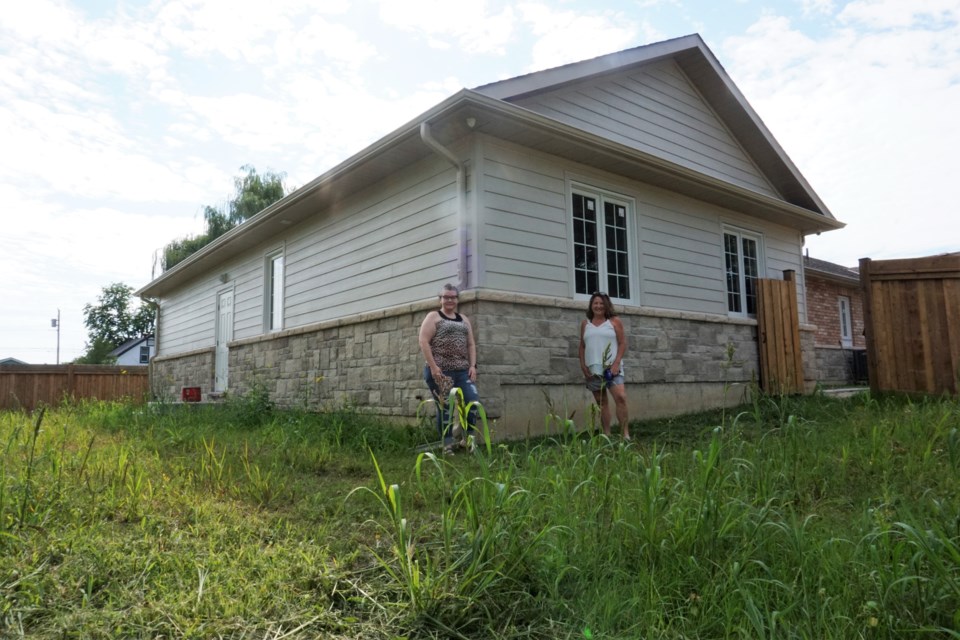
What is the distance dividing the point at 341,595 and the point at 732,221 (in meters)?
9.27

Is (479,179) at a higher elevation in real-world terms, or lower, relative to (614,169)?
lower

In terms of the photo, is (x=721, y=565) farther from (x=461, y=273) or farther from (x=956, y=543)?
(x=461, y=273)

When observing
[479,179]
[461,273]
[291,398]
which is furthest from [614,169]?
[291,398]

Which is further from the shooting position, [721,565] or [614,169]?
[614,169]

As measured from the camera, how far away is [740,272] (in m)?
10.0

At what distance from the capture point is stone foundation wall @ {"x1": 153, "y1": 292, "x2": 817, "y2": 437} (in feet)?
21.5

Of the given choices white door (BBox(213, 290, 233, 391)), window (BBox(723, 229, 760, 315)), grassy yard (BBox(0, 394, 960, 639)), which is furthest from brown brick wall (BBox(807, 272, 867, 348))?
white door (BBox(213, 290, 233, 391))

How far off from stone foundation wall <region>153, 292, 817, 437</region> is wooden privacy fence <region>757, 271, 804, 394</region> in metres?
0.19

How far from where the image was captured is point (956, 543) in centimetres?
244

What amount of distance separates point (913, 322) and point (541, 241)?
4.62 metres

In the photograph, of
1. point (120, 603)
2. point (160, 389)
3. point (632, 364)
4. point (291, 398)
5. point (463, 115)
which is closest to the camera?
point (120, 603)

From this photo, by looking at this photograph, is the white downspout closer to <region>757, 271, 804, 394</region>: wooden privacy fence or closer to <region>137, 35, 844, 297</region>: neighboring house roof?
<region>137, 35, 844, 297</region>: neighboring house roof

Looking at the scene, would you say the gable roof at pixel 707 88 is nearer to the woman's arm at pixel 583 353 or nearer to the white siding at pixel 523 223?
the white siding at pixel 523 223

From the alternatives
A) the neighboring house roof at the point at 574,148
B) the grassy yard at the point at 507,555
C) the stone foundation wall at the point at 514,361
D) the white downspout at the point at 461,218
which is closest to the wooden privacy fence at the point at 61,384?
the neighboring house roof at the point at 574,148
